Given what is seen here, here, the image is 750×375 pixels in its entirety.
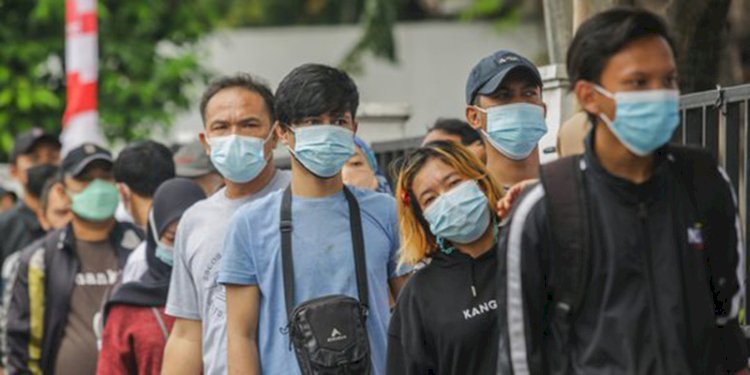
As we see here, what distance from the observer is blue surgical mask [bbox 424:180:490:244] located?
589cm

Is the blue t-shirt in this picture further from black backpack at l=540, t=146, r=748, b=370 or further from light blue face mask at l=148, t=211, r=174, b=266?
light blue face mask at l=148, t=211, r=174, b=266

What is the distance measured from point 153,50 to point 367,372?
1541cm

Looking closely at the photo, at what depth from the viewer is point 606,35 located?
4848 mm

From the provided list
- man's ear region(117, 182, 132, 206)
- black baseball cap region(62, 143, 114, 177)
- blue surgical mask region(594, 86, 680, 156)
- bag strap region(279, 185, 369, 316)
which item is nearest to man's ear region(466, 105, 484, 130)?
bag strap region(279, 185, 369, 316)

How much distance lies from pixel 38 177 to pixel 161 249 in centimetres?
497

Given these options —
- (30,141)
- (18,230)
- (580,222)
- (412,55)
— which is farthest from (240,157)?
(412,55)

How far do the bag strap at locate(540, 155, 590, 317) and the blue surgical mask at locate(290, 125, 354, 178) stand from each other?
5.49 feet

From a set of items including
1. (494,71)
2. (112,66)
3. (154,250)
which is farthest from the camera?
(112,66)

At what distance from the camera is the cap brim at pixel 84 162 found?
10.2 metres

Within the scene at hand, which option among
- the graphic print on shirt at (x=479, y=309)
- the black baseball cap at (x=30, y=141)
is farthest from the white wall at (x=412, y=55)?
the graphic print on shirt at (x=479, y=309)

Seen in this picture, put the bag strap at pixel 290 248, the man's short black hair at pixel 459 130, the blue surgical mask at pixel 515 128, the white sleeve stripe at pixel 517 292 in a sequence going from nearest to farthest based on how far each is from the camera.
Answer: the white sleeve stripe at pixel 517 292 < the bag strap at pixel 290 248 < the blue surgical mask at pixel 515 128 < the man's short black hair at pixel 459 130

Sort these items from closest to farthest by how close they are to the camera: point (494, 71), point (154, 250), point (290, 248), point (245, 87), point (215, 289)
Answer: point (290, 248) < point (494, 71) < point (215, 289) < point (245, 87) < point (154, 250)

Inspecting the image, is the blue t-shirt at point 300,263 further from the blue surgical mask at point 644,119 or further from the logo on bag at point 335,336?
the blue surgical mask at point 644,119

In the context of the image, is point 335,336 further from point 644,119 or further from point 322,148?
point 644,119
